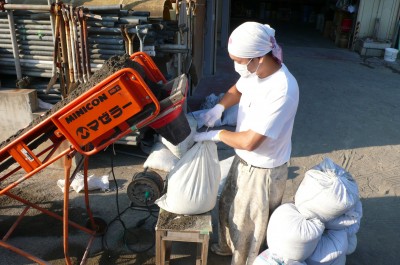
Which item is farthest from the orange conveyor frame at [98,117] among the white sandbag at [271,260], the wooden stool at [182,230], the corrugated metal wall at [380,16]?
the corrugated metal wall at [380,16]

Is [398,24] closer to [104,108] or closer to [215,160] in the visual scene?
[215,160]

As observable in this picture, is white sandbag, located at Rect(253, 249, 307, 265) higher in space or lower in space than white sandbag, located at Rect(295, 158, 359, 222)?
lower

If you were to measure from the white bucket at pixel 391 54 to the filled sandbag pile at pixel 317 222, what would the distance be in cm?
1005

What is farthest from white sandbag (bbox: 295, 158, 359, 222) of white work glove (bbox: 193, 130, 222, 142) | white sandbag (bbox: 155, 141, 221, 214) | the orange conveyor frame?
the orange conveyor frame

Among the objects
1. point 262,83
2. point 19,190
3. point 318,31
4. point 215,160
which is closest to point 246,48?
point 262,83

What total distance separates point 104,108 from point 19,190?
2.69 meters

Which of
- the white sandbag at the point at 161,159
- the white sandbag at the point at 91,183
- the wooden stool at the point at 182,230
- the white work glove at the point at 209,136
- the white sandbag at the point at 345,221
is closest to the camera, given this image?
the white work glove at the point at 209,136

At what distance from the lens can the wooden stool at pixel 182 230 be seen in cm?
275

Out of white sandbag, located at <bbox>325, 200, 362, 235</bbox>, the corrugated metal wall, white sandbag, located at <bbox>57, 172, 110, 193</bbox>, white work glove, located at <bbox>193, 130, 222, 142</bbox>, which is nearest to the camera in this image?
white work glove, located at <bbox>193, 130, 222, 142</bbox>

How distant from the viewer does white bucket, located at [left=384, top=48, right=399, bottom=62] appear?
11297 mm

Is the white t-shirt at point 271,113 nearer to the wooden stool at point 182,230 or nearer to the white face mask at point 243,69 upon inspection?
the white face mask at point 243,69

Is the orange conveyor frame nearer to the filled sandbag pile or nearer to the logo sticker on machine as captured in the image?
the logo sticker on machine

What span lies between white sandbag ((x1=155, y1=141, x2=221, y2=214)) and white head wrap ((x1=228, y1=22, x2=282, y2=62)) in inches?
32.2

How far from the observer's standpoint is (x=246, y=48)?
2.32 metres
